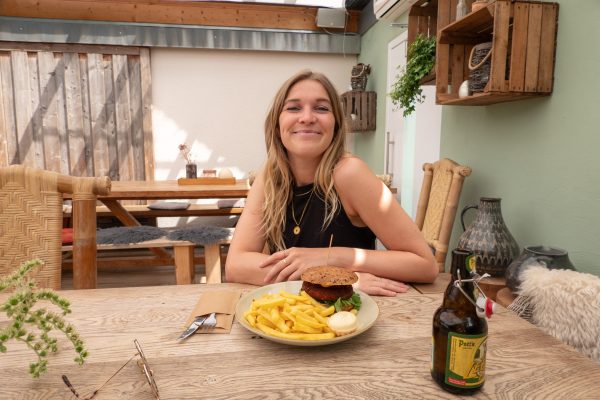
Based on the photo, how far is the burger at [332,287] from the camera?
894 mm

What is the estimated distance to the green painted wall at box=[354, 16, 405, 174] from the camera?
14.1ft

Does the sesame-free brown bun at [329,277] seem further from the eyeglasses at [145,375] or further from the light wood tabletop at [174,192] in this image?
the light wood tabletop at [174,192]

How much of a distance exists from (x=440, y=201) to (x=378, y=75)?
235 cm

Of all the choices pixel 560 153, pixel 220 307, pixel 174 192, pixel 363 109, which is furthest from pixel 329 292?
pixel 363 109

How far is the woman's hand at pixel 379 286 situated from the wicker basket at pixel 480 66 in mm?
1363

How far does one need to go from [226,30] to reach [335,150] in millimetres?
3858

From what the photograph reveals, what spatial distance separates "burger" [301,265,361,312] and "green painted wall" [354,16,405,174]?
3.58m

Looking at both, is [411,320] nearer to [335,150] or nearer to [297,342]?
[297,342]

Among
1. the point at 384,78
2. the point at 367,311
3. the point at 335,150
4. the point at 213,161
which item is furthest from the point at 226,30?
the point at 367,311

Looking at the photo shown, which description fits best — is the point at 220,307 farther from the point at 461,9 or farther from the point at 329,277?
the point at 461,9

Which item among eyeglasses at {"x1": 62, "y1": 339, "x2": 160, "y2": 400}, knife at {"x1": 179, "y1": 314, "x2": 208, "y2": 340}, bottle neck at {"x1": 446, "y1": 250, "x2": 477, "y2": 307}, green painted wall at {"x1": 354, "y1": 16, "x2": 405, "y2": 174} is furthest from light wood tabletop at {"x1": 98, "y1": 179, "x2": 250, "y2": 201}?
bottle neck at {"x1": 446, "y1": 250, "x2": 477, "y2": 307}

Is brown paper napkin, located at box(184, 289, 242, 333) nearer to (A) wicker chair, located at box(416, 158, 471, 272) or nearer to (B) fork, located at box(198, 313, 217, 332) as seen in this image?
(B) fork, located at box(198, 313, 217, 332)

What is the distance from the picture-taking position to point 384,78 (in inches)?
169

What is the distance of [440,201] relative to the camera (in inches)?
102
